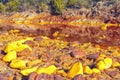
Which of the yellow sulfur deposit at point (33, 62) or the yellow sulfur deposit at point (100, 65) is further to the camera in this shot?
the yellow sulfur deposit at point (33, 62)

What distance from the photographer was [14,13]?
6153 centimetres

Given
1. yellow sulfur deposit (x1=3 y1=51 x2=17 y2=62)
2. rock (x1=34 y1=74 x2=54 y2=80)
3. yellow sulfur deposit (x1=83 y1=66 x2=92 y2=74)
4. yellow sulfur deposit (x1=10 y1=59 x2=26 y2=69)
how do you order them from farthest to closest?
yellow sulfur deposit (x1=3 y1=51 x2=17 y2=62) → yellow sulfur deposit (x1=10 y1=59 x2=26 y2=69) → yellow sulfur deposit (x1=83 y1=66 x2=92 y2=74) → rock (x1=34 y1=74 x2=54 y2=80)

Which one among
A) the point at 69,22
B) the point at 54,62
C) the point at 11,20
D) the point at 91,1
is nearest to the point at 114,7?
the point at 69,22

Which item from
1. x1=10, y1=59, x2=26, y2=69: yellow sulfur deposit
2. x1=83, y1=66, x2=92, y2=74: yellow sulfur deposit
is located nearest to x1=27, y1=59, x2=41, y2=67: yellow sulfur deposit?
x1=10, y1=59, x2=26, y2=69: yellow sulfur deposit

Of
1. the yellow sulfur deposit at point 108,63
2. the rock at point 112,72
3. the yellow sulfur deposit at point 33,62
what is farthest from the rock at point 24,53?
the rock at point 112,72

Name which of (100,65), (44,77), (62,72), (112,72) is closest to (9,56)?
(62,72)

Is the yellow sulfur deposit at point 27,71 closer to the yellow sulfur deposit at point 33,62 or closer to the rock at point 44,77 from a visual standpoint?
the yellow sulfur deposit at point 33,62

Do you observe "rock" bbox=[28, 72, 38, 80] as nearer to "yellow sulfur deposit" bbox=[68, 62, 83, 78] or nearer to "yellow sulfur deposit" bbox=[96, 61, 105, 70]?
"yellow sulfur deposit" bbox=[68, 62, 83, 78]

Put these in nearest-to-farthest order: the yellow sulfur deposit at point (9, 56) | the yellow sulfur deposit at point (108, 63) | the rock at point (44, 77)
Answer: the rock at point (44, 77)
the yellow sulfur deposit at point (108, 63)
the yellow sulfur deposit at point (9, 56)

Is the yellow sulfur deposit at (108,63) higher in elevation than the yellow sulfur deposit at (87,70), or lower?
lower

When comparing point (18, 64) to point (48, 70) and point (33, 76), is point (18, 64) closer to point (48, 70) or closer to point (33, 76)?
point (48, 70)

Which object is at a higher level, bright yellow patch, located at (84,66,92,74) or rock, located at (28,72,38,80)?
rock, located at (28,72,38,80)

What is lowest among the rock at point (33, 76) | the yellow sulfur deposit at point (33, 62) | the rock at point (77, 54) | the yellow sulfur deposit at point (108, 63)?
the rock at point (77, 54)

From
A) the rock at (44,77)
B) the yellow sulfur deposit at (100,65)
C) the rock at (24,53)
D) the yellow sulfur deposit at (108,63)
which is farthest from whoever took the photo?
the rock at (24,53)
